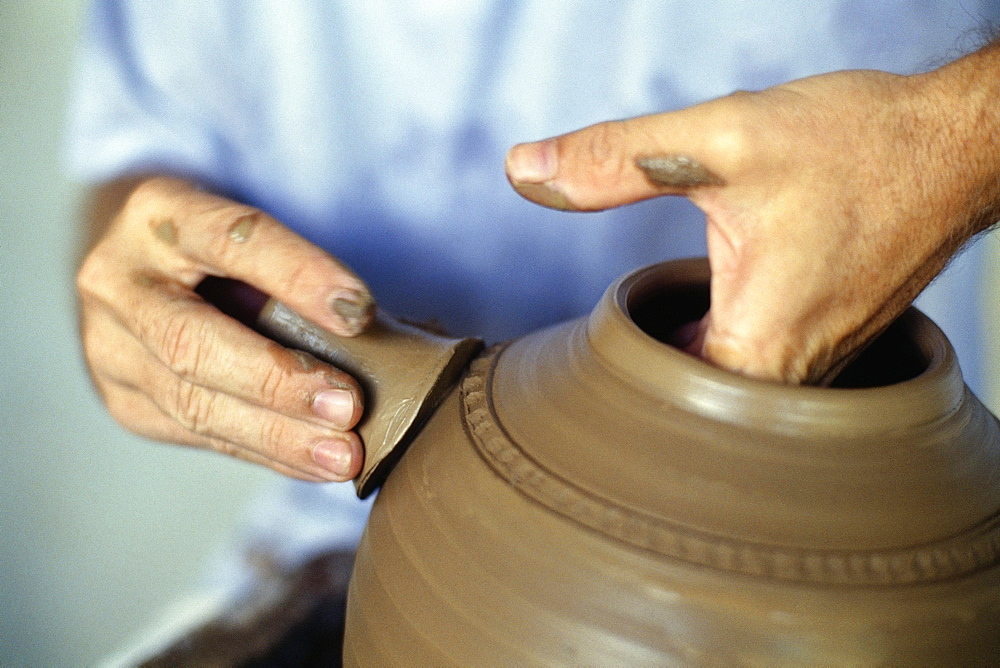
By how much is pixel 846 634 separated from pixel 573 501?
22cm

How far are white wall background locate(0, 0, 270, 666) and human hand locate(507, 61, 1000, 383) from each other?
169 centimetres

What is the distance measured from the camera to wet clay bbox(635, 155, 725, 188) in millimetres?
745

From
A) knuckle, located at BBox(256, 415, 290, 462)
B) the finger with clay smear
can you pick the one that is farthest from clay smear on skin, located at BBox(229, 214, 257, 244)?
knuckle, located at BBox(256, 415, 290, 462)

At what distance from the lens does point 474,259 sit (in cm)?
140

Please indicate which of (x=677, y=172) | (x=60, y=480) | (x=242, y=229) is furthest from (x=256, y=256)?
(x=60, y=480)

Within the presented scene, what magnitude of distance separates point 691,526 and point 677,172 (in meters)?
0.31

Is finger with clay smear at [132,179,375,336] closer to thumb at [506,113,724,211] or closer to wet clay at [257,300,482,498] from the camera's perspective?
wet clay at [257,300,482,498]

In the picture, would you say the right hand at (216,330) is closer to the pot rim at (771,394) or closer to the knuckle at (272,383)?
the knuckle at (272,383)

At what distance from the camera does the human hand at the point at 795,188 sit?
29.5 inches

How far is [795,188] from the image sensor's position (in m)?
0.77

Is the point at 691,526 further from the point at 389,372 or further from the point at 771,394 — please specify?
the point at 389,372

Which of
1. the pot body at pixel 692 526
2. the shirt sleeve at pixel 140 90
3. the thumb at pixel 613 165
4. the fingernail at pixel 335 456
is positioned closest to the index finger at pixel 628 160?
the thumb at pixel 613 165

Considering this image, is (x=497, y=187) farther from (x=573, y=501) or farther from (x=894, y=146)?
(x=573, y=501)

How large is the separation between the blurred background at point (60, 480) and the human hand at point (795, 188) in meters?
1.62
